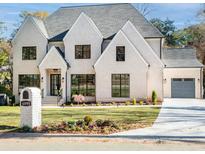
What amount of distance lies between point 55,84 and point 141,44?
29.4ft

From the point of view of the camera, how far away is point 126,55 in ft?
105

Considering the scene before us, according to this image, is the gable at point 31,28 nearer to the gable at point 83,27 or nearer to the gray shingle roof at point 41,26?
the gray shingle roof at point 41,26

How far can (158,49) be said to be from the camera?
33.3 m

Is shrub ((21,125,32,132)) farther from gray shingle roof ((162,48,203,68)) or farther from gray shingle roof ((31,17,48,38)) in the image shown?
gray shingle roof ((162,48,203,68))

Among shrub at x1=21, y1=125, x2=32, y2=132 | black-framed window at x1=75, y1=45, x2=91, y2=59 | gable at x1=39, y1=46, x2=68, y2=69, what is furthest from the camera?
black-framed window at x1=75, y1=45, x2=91, y2=59

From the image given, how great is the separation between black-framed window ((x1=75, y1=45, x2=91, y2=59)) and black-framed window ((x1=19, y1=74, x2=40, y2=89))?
14.8 ft

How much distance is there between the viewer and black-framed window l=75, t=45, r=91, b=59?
33281 millimetres

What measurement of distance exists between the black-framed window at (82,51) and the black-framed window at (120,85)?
331 centimetres

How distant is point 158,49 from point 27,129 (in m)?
21.0

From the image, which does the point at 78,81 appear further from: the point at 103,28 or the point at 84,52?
the point at 103,28

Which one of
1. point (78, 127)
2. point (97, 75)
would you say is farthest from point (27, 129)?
point (97, 75)

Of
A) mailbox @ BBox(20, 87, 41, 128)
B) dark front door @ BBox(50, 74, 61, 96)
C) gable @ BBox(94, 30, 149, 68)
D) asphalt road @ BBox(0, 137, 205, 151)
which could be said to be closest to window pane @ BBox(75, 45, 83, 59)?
gable @ BBox(94, 30, 149, 68)

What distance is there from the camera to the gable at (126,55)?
31641 millimetres

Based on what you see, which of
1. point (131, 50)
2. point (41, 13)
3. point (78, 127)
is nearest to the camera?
point (78, 127)
